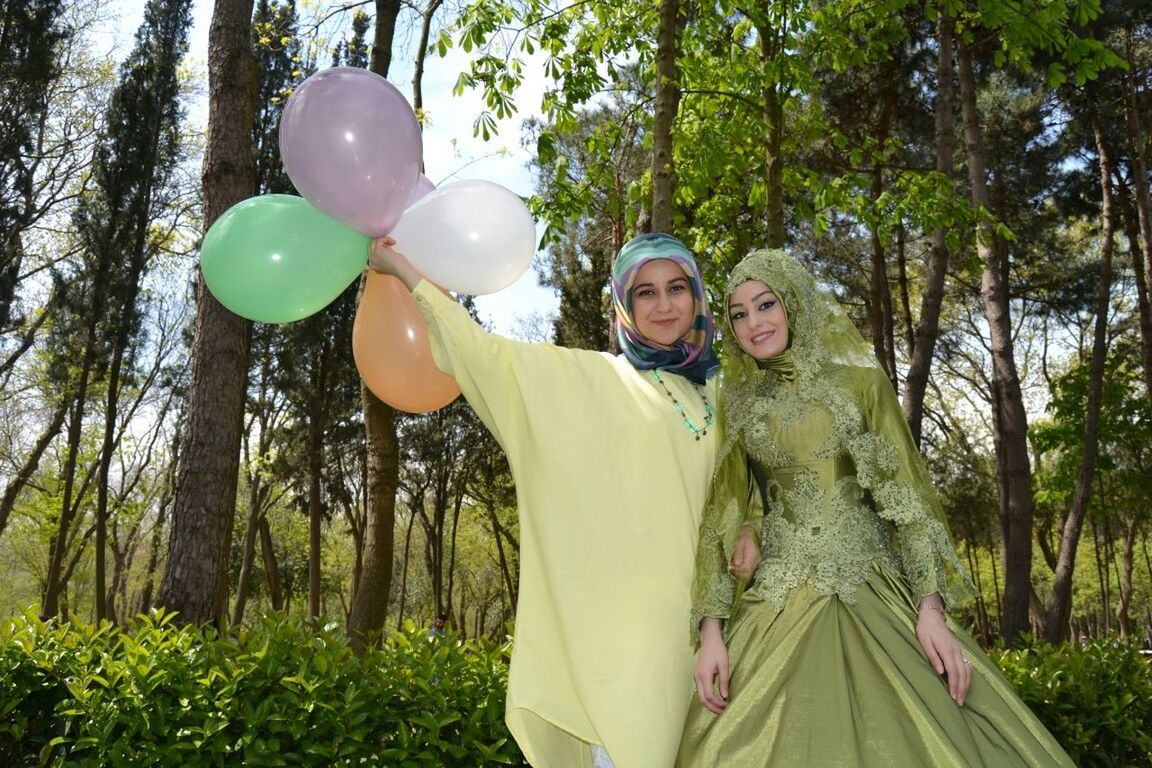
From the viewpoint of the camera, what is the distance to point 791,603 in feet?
6.97

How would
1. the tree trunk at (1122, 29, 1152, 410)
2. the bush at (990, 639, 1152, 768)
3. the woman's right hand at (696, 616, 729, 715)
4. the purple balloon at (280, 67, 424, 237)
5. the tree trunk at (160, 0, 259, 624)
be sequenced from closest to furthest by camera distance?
1. the woman's right hand at (696, 616, 729, 715)
2. the purple balloon at (280, 67, 424, 237)
3. the bush at (990, 639, 1152, 768)
4. the tree trunk at (160, 0, 259, 624)
5. the tree trunk at (1122, 29, 1152, 410)

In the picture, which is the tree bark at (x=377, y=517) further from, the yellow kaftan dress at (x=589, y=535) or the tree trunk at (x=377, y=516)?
the yellow kaftan dress at (x=589, y=535)

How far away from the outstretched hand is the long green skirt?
12 cm

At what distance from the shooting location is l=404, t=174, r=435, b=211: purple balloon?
112 inches

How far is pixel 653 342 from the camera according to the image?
247 cm

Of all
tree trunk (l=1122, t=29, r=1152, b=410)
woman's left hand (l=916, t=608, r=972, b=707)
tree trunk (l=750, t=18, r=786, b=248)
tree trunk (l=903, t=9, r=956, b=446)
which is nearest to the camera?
woman's left hand (l=916, t=608, r=972, b=707)

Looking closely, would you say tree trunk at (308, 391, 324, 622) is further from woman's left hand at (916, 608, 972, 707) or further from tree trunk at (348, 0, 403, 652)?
woman's left hand at (916, 608, 972, 707)

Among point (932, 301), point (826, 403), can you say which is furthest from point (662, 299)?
point (932, 301)

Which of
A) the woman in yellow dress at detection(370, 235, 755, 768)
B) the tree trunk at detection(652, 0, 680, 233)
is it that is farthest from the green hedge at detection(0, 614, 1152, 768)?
the tree trunk at detection(652, 0, 680, 233)

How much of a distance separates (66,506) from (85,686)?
14.7 m

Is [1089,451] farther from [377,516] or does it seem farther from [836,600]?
[836,600]

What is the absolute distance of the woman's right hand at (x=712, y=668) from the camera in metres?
2.04

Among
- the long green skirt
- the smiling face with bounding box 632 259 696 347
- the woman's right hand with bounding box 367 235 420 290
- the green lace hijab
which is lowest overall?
the long green skirt

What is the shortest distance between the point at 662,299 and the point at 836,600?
94cm
